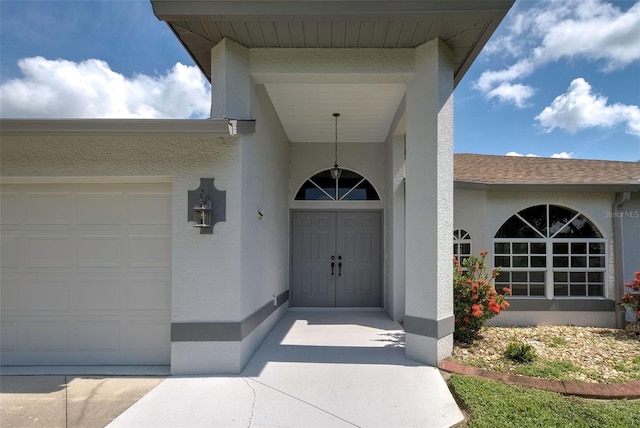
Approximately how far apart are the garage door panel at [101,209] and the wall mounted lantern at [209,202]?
3.57ft

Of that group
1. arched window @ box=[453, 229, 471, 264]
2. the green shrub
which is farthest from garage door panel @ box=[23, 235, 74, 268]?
arched window @ box=[453, 229, 471, 264]

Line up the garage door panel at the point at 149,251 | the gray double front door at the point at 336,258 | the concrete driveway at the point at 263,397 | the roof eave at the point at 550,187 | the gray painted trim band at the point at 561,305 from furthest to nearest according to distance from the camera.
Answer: the gray double front door at the point at 336,258, the gray painted trim band at the point at 561,305, the roof eave at the point at 550,187, the garage door panel at the point at 149,251, the concrete driveway at the point at 263,397

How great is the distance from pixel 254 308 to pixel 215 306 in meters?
0.81

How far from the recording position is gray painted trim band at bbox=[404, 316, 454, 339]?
4362mm

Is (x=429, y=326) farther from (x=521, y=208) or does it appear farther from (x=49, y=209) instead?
(x=49, y=209)

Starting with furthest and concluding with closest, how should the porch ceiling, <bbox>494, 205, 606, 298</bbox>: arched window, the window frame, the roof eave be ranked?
the window frame, <bbox>494, 205, 606, 298</bbox>: arched window, the roof eave, the porch ceiling

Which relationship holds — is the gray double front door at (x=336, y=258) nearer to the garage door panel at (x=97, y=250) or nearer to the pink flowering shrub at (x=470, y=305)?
the pink flowering shrub at (x=470, y=305)

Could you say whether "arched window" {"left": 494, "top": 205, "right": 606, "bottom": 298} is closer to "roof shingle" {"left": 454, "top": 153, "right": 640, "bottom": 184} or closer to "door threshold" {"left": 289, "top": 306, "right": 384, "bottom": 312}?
"roof shingle" {"left": 454, "top": 153, "right": 640, "bottom": 184}

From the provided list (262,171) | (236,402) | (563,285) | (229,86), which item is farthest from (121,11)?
(563,285)

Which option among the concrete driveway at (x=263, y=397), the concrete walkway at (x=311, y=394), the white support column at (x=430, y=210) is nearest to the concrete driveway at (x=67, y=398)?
the concrete driveway at (x=263, y=397)

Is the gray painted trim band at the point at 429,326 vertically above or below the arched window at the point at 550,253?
below

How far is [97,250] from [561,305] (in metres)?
8.44

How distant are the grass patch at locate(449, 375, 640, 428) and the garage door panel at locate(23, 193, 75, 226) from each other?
5480 millimetres

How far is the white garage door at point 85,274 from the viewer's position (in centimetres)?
445
